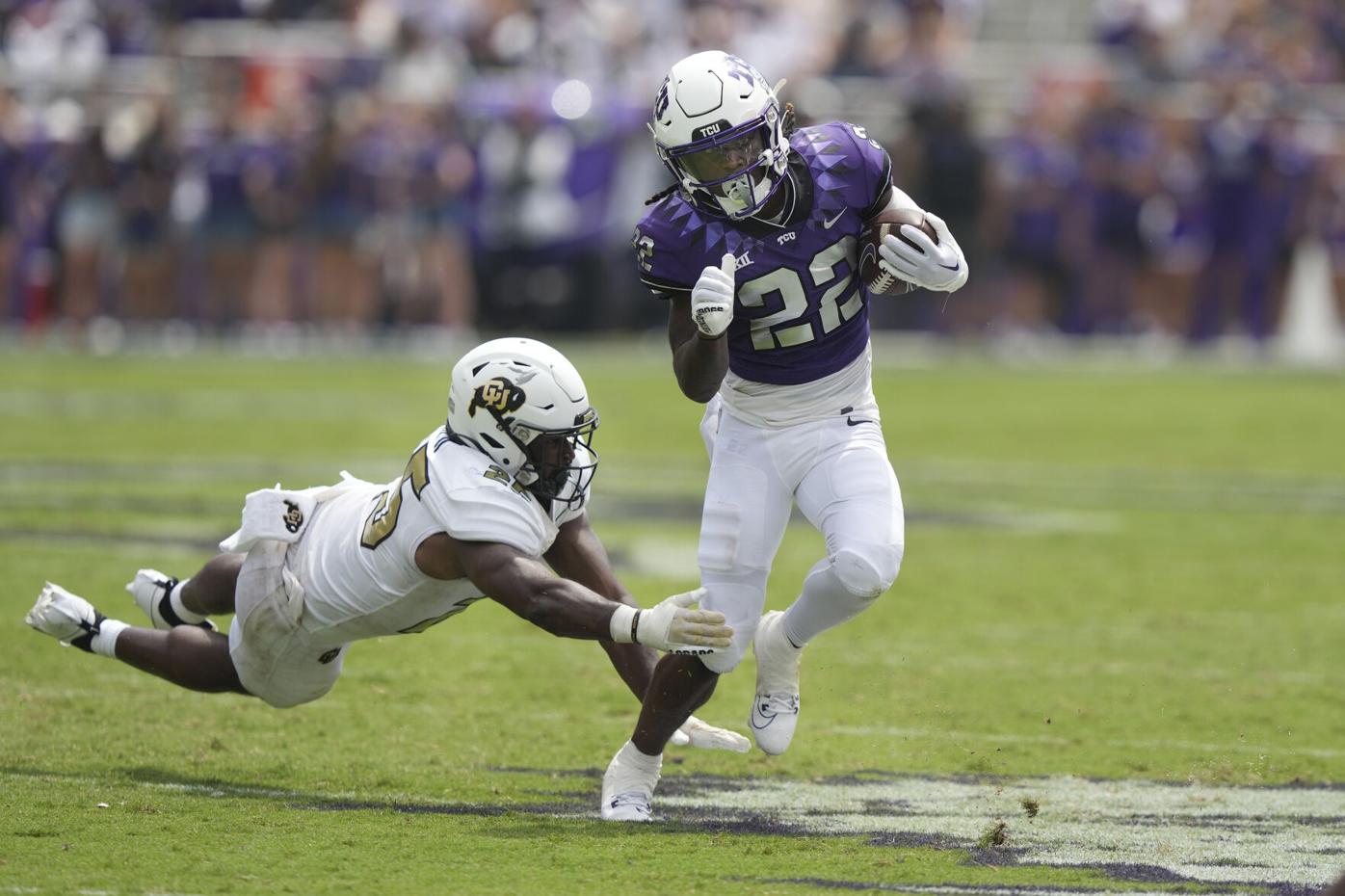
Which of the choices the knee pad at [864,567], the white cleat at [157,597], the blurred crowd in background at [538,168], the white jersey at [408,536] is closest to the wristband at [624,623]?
the white jersey at [408,536]

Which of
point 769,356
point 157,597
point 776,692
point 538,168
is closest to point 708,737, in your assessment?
point 776,692

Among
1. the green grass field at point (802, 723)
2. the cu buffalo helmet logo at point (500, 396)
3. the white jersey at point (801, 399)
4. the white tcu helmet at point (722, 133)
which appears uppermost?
the white tcu helmet at point (722, 133)

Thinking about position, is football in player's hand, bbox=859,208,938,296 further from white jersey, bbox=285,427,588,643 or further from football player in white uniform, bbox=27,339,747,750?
white jersey, bbox=285,427,588,643

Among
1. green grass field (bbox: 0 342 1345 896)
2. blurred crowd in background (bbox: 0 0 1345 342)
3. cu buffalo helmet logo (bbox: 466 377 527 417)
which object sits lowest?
blurred crowd in background (bbox: 0 0 1345 342)

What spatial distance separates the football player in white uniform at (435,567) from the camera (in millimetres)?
4996

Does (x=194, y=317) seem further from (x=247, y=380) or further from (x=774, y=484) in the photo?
(x=774, y=484)

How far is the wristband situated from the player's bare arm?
→ 0.58 m

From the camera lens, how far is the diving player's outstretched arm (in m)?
4.83

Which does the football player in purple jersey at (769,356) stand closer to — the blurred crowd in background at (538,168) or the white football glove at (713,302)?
the white football glove at (713,302)

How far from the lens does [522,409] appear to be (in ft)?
16.8

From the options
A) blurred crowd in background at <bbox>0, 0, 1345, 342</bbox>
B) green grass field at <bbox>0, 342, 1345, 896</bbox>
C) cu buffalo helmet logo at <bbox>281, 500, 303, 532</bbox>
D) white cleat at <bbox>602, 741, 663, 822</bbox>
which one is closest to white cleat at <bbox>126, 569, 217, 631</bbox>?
green grass field at <bbox>0, 342, 1345, 896</bbox>

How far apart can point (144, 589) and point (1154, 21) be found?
17.3 metres

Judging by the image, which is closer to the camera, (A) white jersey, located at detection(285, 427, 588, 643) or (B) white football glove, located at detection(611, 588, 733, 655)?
(B) white football glove, located at detection(611, 588, 733, 655)

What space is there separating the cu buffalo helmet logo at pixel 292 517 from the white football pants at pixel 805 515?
1.11 meters
